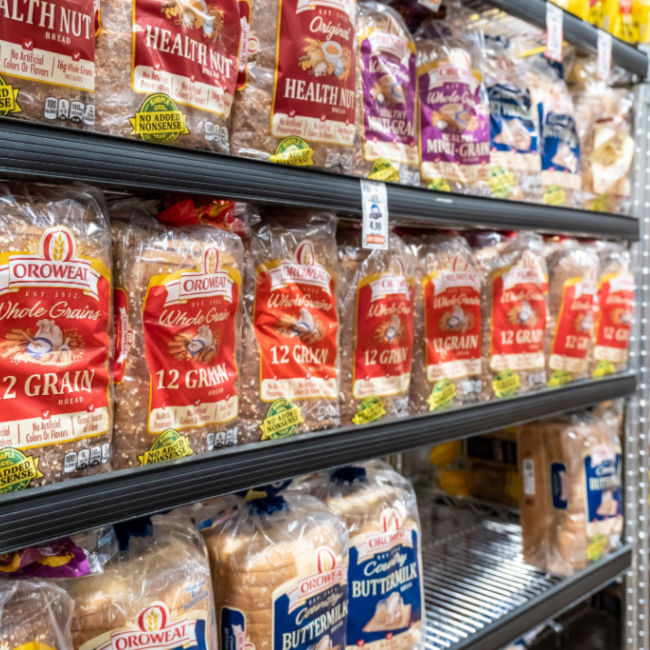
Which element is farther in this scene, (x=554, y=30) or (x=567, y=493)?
(x=567, y=493)

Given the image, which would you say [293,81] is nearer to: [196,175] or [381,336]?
[196,175]

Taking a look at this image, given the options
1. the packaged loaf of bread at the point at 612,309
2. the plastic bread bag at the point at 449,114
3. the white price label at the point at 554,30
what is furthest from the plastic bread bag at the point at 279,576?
the white price label at the point at 554,30

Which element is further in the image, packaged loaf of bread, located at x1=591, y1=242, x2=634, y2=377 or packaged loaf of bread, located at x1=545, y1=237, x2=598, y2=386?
packaged loaf of bread, located at x1=591, y1=242, x2=634, y2=377

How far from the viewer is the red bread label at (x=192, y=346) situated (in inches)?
38.4

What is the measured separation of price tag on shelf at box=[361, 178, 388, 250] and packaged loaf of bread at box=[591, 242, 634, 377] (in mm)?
1010

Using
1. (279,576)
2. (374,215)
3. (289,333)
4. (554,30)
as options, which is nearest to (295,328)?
(289,333)

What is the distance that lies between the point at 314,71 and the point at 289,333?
477 millimetres

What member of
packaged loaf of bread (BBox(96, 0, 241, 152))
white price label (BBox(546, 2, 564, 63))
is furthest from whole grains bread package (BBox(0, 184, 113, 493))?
white price label (BBox(546, 2, 564, 63))

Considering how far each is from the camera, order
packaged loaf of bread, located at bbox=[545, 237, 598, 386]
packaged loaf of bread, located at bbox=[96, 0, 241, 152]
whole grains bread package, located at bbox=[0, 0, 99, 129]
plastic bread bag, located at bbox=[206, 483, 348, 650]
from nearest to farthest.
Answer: whole grains bread package, located at bbox=[0, 0, 99, 129] → packaged loaf of bread, located at bbox=[96, 0, 241, 152] → plastic bread bag, located at bbox=[206, 483, 348, 650] → packaged loaf of bread, located at bbox=[545, 237, 598, 386]

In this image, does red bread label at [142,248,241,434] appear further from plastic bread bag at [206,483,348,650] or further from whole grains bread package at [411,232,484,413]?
whole grains bread package at [411,232,484,413]

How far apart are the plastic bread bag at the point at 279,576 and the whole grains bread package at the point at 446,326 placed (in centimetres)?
41

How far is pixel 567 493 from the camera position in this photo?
186 cm

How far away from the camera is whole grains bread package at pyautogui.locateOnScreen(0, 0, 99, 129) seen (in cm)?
81

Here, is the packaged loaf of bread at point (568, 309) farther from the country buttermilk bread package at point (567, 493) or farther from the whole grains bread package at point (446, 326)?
the whole grains bread package at point (446, 326)
